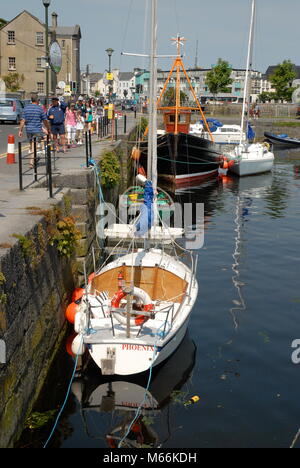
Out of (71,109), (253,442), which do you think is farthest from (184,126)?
(253,442)

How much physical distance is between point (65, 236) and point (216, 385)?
12.8 ft

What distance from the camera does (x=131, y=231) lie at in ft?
44.9

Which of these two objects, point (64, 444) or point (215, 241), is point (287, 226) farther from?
point (64, 444)

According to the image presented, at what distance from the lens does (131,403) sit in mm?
8492

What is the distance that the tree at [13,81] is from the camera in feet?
228

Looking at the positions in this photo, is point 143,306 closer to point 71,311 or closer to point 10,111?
point 71,311

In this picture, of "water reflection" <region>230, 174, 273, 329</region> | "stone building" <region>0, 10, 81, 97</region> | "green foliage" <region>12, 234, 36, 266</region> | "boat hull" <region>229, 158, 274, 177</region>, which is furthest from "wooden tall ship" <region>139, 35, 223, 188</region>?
"stone building" <region>0, 10, 81, 97</region>

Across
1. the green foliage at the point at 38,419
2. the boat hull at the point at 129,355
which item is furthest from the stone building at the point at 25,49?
the green foliage at the point at 38,419

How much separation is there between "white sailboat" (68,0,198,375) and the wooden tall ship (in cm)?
1726

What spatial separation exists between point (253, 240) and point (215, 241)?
1333 millimetres

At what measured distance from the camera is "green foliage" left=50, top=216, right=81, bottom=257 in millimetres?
10062

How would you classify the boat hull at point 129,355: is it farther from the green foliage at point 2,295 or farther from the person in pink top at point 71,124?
the person in pink top at point 71,124

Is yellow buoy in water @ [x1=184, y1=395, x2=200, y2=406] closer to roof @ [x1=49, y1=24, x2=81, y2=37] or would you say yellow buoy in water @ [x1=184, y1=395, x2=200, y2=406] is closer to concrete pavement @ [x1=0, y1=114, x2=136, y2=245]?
concrete pavement @ [x1=0, y1=114, x2=136, y2=245]

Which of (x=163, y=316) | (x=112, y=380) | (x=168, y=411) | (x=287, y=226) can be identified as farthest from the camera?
(x=287, y=226)
